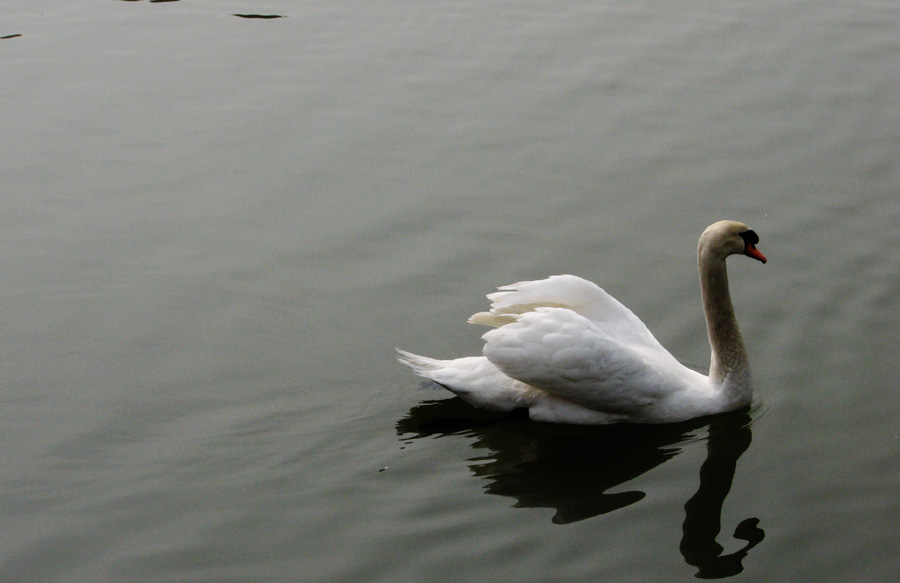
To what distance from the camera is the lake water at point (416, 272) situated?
5758 millimetres

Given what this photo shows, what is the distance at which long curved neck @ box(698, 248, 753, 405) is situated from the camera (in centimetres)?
670

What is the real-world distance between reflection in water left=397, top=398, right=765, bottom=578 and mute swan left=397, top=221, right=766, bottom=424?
10 cm

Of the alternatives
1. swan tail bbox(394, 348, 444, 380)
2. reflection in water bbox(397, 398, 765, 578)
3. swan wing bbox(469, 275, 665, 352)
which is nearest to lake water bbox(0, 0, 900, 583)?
reflection in water bbox(397, 398, 765, 578)

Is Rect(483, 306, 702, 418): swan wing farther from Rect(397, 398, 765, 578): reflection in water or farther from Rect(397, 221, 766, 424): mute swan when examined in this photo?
Rect(397, 398, 765, 578): reflection in water

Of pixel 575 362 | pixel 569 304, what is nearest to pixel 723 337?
pixel 569 304

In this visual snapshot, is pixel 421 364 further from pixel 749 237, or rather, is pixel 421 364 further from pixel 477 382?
pixel 749 237

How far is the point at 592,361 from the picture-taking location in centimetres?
636

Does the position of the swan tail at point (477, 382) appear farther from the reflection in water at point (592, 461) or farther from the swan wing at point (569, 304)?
the swan wing at point (569, 304)

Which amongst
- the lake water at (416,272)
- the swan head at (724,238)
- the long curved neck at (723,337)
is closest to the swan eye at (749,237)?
the swan head at (724,238)

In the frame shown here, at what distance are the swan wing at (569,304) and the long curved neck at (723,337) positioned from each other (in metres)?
0.36

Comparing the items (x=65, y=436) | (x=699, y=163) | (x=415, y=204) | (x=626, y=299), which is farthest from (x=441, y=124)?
(x=65, y=436)

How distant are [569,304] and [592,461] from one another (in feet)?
3.08

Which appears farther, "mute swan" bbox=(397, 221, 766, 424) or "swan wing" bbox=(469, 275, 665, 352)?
"swan wing" bbox=(469, 275, 665, 352)

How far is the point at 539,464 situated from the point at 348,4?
7.85 metres
